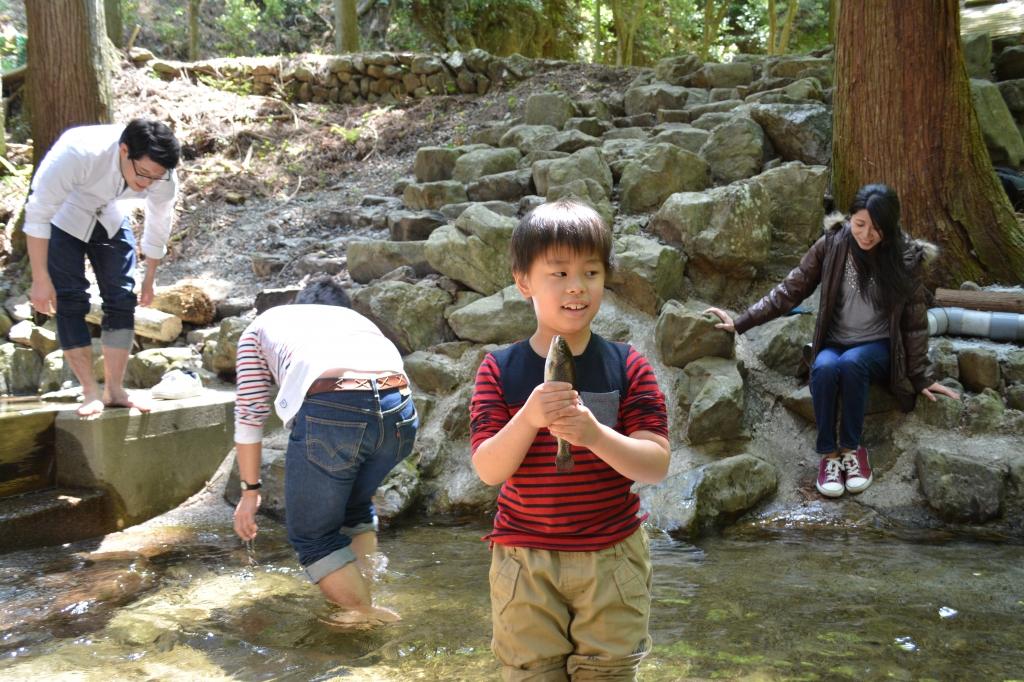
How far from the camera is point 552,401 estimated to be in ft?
5.18

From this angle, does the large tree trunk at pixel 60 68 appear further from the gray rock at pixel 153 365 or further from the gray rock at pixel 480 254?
the gray rock at pixel 480 254

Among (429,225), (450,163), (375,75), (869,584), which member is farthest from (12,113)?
(869,584)

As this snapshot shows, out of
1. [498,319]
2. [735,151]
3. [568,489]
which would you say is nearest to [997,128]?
[735,151]

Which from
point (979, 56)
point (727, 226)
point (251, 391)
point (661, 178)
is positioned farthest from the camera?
point (979, 56)

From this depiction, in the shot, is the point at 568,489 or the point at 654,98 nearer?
the point at 568,489

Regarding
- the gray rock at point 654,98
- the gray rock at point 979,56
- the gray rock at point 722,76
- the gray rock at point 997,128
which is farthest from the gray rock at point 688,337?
the gray rock at point 722,76

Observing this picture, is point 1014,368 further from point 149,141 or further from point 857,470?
point 149,141

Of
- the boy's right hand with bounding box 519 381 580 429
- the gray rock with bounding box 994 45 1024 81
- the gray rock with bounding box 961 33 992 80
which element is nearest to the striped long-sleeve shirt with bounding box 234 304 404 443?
the boy's right hand with bounding box 519 381 580 429

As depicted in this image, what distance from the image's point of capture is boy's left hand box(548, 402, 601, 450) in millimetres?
1597

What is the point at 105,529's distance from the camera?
4.18 meters

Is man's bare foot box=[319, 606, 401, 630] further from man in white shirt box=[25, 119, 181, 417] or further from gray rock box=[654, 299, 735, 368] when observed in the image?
gray rock box=[654, 299, 735, 368]

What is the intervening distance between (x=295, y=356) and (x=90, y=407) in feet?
6.92

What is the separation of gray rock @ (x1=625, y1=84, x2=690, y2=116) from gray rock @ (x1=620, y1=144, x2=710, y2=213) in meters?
2.26

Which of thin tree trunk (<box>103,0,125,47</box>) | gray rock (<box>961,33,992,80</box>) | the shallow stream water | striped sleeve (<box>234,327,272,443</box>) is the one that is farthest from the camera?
thin tree trunk (<box>103,0,125,47</box>)
